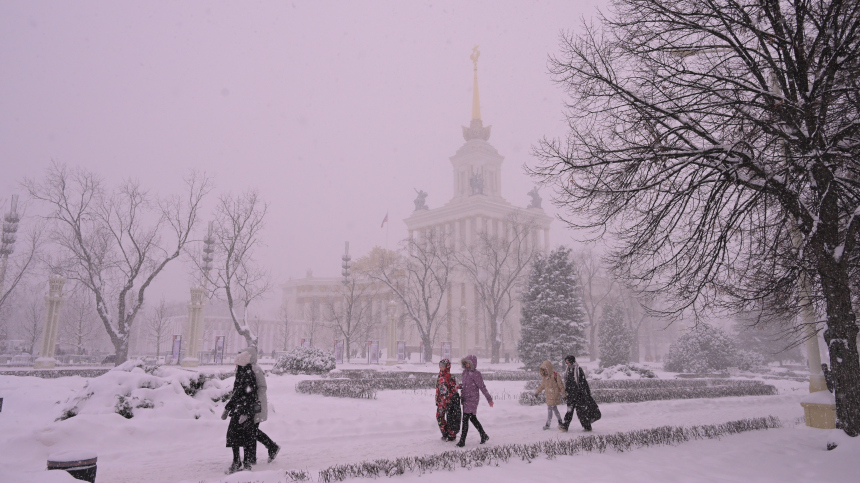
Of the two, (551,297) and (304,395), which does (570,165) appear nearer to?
(304,395)

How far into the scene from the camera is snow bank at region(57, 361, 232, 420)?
30.1 feet

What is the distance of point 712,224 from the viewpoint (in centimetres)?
863

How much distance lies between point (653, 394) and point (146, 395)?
50.0 ft

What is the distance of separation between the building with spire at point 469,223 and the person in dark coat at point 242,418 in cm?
5333

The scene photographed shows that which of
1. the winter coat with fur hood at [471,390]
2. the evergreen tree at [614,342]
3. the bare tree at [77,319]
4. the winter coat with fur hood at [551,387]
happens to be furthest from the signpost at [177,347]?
the evergreen tree at [614,342]

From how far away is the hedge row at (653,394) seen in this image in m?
15.0

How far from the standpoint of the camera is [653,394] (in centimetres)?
1669

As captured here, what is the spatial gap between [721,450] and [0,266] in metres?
32.6

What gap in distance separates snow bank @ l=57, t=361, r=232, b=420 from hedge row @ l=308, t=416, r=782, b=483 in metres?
5.01

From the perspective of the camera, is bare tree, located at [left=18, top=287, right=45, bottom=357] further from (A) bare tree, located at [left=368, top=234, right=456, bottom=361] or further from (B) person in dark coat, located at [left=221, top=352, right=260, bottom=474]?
(B) person in dark coat, located at [left=221, top=352, right=260, bottom=474]

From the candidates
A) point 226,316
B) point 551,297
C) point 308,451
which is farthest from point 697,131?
point 226,316

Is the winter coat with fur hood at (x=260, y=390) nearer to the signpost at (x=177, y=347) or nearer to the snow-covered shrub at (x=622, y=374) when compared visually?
the snow-covered shrub at (x=622, y=374)

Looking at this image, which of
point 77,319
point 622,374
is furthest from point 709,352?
point 77,319

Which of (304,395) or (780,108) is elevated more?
(780,108)
